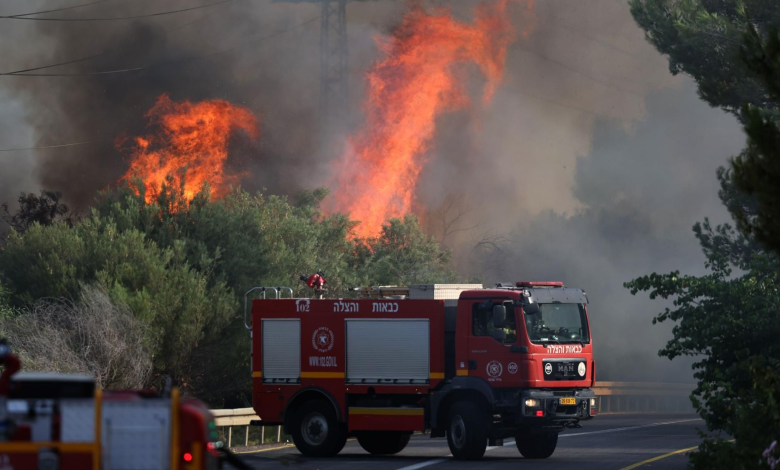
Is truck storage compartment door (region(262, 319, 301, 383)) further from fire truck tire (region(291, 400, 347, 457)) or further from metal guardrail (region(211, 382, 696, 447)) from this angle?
metal guardrail (region(211, 382, 696, 447))

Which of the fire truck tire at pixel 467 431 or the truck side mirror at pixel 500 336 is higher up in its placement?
the truck side mirror at pixel 500 336

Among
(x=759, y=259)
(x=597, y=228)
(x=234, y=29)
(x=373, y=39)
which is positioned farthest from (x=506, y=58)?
(x=759, y=259)

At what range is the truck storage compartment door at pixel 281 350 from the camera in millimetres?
20203

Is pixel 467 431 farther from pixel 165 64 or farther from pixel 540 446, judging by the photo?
pixel 165 64

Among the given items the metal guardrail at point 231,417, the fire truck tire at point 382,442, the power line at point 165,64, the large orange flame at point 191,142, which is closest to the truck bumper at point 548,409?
the fire truck tire at point 382,442

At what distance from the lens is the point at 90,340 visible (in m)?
24.9

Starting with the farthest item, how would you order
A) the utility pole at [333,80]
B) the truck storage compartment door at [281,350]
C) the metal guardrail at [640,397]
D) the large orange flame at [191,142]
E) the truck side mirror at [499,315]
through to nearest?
the utility pole at [333,80], the large orange flame at [191,142], the metal guardrail at [640,397], the truck storage compartment door at [281,350], the truck side mirror at [499,315]

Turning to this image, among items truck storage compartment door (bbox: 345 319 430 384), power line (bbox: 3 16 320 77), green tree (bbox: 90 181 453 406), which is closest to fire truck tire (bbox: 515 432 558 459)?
truck storage compartment door (bbox: 345 319 430 384)

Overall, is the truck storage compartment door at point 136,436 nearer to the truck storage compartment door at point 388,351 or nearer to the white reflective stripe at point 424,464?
the white reflective stripe at point 424,464

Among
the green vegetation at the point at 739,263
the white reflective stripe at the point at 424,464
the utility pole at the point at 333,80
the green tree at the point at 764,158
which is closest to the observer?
the green tree at the point at 764,158

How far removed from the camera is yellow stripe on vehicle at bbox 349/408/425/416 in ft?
63.6

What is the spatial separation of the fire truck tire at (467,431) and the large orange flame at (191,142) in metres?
45.5

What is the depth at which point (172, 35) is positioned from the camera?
8006 cm

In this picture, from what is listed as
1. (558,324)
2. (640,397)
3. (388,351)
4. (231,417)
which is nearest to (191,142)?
(640,397)
